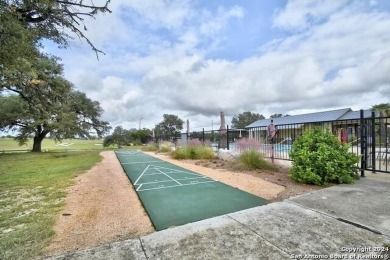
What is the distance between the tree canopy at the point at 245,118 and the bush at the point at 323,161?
2255 inches

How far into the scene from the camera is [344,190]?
464cm

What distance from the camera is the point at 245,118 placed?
6456cm

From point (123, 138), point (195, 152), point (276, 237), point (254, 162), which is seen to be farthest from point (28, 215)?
point (123, 138)

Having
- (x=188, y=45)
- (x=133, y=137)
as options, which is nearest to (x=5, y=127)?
(x=133, y=137)

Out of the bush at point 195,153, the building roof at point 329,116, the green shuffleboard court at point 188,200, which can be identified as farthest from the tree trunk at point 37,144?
the building roof at point 329,116

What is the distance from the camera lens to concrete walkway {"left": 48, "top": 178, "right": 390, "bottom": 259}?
233cm

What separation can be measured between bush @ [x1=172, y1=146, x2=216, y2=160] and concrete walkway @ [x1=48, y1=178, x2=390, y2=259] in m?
7.68

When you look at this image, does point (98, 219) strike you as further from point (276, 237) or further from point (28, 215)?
point (276, 237)

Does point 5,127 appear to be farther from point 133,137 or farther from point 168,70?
point 168,70

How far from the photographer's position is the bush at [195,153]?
11406mm

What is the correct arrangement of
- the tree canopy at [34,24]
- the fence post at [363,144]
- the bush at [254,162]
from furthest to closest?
the bush at [254,162] → the fence post at [363,144] → the tree canopy at [34,24]

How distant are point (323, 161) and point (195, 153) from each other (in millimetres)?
7219

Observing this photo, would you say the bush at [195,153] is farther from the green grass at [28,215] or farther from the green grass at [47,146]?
the green grass at [47,146]

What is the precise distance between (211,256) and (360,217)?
7.64ft
